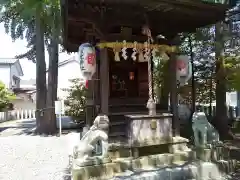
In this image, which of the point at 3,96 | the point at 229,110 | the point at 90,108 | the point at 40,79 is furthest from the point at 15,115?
the point at 229,110

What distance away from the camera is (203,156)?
632 cm

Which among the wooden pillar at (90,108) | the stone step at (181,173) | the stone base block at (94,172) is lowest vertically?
the stone step at (181,173)

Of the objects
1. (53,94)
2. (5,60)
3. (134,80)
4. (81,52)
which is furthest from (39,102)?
(5,60)

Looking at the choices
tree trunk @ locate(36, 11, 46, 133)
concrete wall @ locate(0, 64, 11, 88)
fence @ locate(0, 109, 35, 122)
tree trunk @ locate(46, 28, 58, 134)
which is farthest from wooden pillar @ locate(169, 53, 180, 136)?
concrete wall @ locate(0, 64, 11, 88)

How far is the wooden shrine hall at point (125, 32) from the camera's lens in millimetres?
6020

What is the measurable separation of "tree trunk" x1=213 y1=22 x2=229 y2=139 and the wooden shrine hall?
3760 mm

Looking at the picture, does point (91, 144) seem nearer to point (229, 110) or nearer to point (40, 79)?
point (40, 79)

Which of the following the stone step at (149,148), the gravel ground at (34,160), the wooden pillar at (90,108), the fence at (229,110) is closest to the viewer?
the stone step at (149,148)

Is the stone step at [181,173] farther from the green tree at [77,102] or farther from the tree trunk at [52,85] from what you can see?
the tree trunk at [52,85]

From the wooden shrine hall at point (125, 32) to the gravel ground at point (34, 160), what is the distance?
1.92m

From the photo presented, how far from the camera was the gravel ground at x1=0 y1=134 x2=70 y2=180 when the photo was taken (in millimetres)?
6992

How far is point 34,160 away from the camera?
29.5ft

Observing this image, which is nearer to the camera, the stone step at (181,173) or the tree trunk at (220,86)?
the stone step at (181,173)

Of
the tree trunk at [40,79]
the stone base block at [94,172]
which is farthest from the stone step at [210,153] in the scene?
the tree trunk at [40,79]
